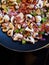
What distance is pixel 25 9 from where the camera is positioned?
797mm

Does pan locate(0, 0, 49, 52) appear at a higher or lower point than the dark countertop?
higher

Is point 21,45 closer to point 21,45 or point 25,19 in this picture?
point 21,45

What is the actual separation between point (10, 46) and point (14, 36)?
0.16 feet

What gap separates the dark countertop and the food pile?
7cm

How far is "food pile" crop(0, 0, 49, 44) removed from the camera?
0.74m

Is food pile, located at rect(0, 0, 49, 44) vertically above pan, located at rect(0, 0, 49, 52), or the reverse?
food pile, located at rect(0, 0, 49, 44)

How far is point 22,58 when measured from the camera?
0.78 m

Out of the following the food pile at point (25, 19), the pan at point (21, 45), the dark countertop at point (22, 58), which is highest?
the food pile at point (25, 19)

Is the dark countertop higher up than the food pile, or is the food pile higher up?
the food pile

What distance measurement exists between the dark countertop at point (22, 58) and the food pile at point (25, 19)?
7 cm

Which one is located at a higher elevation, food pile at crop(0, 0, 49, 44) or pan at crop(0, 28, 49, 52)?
food pile at crop(0, 0, 49, 44)

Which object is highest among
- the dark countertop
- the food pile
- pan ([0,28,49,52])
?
the food pile

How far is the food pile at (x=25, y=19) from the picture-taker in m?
0.74

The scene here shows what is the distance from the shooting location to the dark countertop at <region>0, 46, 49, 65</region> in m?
0.76
